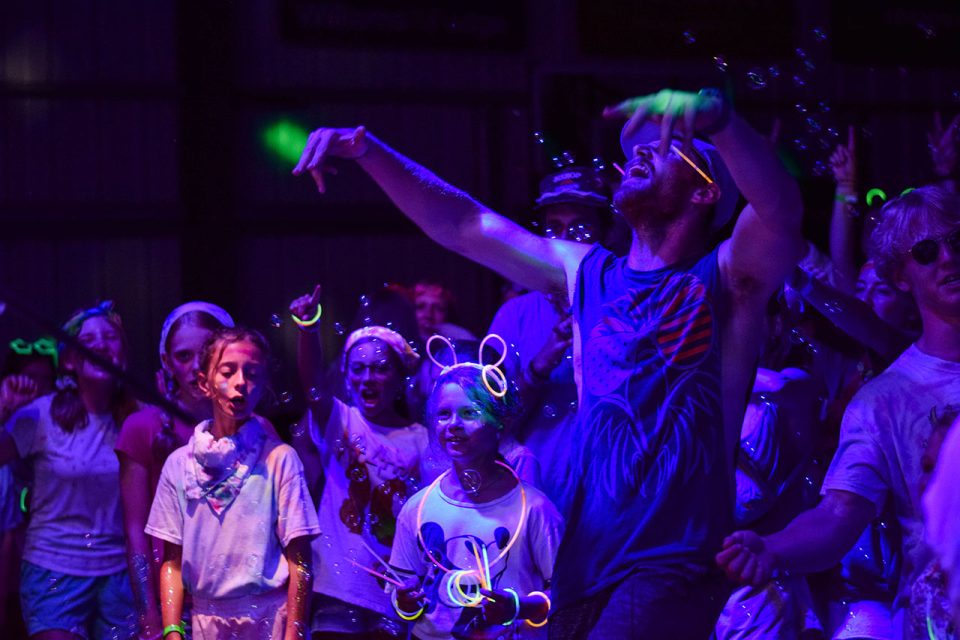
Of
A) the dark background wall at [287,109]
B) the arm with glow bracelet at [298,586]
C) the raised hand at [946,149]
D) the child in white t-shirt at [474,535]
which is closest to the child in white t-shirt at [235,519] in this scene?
the arm with glow bracelet at [298,586]

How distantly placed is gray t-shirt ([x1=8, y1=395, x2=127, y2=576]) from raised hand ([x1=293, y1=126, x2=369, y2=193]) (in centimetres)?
237

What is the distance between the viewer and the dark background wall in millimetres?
10094

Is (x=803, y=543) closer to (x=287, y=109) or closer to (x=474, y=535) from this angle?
(x=474, y=535)

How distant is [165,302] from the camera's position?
10172 mm

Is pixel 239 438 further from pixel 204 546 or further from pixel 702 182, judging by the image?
pixel 702 182

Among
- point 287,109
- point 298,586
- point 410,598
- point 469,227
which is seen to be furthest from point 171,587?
point 287,109

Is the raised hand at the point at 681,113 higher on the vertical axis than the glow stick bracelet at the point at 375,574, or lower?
higher

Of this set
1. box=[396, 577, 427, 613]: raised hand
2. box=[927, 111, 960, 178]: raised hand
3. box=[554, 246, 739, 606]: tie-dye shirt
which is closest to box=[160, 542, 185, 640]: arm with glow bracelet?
box=[396, 577, 427, 613]: raised hand

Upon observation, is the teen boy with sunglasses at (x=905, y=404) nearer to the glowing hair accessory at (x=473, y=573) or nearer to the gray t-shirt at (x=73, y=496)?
the glowing hair accessory at (x=473, y=573)

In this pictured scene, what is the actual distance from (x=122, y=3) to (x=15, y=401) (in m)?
5.71

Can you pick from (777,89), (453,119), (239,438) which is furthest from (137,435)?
(777,89)

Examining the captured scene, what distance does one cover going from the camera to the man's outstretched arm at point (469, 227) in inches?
108

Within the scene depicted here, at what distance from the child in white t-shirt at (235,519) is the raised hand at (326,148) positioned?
135cm

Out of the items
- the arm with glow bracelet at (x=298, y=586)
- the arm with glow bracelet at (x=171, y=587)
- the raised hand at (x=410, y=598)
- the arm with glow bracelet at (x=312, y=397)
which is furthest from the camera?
the arm with glow bracelet at (x=312, y=397)
